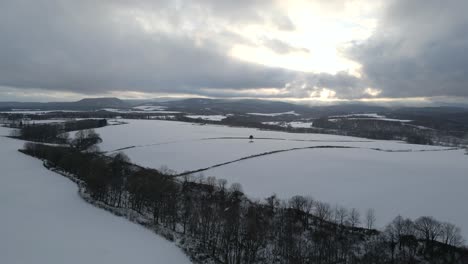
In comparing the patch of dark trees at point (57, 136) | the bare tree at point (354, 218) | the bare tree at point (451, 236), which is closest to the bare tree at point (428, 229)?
the bare tree at point (451, 236)

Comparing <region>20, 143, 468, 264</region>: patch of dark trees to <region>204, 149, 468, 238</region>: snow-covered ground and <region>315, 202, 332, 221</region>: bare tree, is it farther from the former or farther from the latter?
<region>204, 149, 468, 238</region>: snow-covered ground

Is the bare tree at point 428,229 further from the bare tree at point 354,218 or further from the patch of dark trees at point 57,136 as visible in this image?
the patch of dark trees at point 57,136

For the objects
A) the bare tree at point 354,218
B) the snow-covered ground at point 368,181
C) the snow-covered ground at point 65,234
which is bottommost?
the snow-covered ground at point 65,234

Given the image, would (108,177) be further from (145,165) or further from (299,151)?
(299,151)

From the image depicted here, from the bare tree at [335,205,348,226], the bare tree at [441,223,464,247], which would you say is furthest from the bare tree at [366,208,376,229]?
the bare tree at [441,223,464,247]

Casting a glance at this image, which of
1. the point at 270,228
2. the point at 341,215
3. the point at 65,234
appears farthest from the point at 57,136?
the point at 341,215
